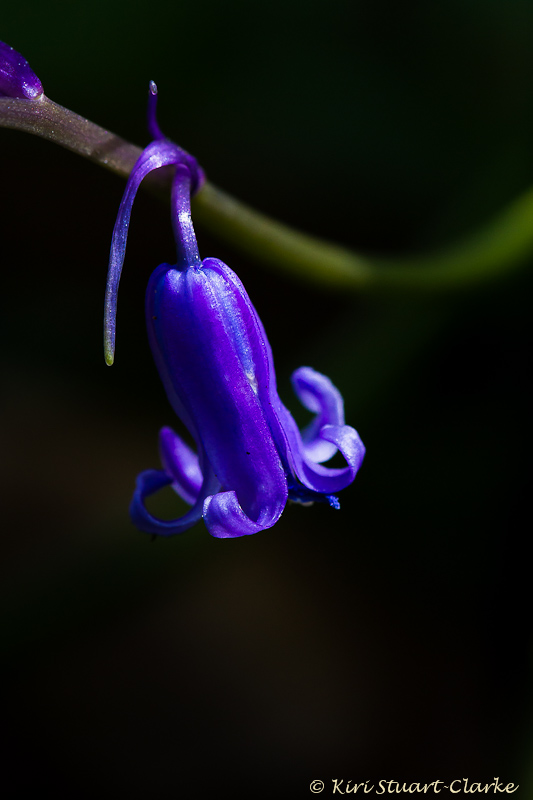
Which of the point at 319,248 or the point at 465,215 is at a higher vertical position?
the point at 465,215

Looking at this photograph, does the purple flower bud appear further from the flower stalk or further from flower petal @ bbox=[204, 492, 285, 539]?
flower petal @ bbox=[204, 492, 285, 539]

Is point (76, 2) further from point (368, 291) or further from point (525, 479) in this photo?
point (525, 479)

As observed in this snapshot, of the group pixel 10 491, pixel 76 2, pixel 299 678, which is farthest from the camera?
pixel 10 491

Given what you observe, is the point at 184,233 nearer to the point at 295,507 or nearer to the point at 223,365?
the point at 223,365

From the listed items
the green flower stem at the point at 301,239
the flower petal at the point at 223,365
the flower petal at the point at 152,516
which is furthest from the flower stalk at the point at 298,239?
the flower petal at the point at 152,516

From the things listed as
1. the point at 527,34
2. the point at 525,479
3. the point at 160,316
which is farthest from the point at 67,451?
the point at 527,34

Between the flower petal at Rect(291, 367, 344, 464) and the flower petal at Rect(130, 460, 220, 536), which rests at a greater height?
the flower petal at Rect(291, 367, 344, 464)

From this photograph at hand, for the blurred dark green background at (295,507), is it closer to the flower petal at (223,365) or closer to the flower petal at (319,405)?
the flower petal at (319,405)

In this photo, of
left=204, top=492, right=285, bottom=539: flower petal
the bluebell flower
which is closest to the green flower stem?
the bluebell flower
